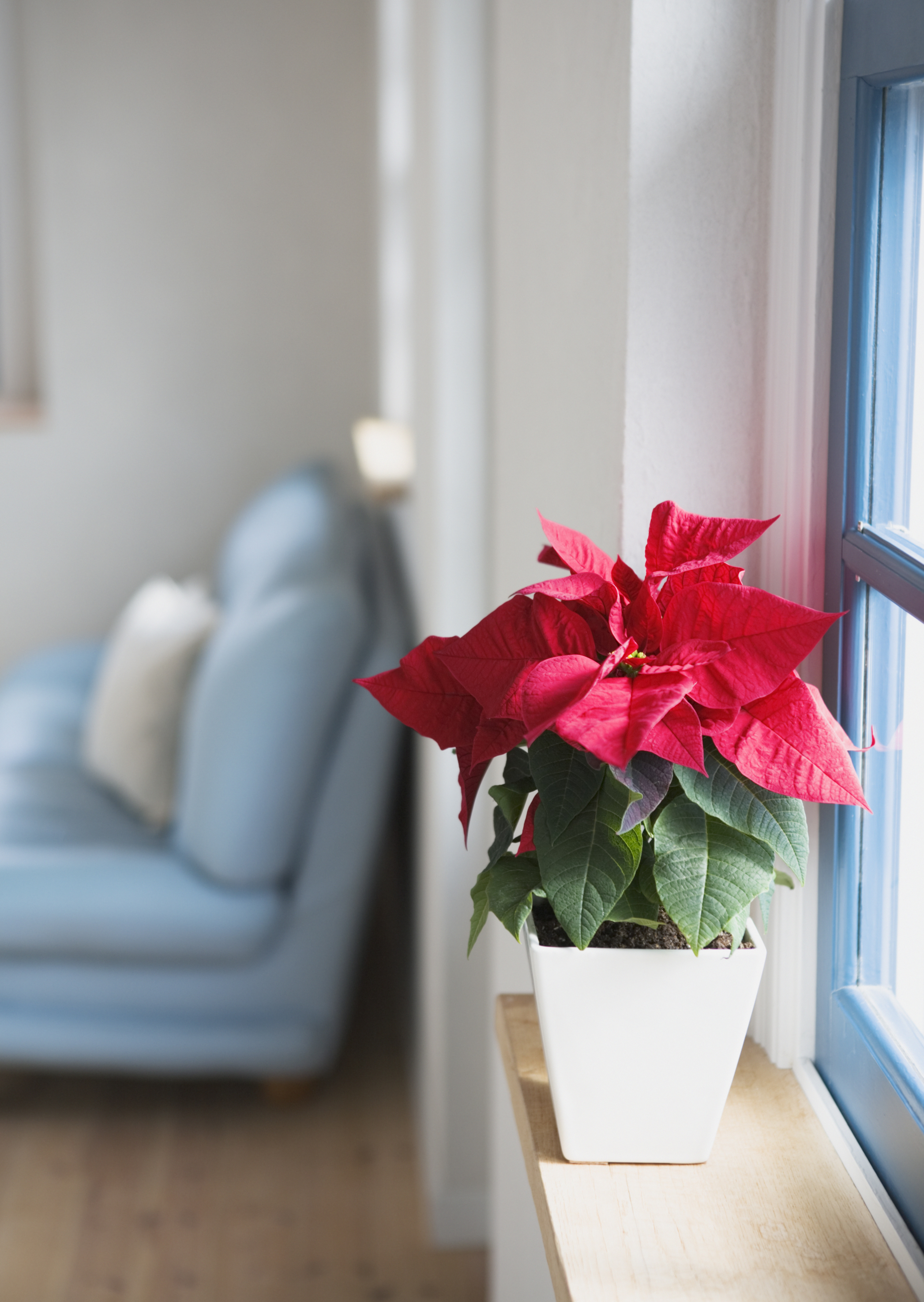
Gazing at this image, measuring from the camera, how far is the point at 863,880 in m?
0.77

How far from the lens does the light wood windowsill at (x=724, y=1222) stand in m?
0.64

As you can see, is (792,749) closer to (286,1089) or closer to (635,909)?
(635,909)

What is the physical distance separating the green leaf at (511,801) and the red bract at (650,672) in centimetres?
3

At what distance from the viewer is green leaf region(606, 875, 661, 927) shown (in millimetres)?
657

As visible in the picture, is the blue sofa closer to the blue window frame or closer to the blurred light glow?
the blurred light glow

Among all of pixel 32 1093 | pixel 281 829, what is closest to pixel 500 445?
pixel 281 829

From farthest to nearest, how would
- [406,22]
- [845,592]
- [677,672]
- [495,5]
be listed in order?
[406,22], [495,5], [845,592], [677,672]

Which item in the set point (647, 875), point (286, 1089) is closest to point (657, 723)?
point (647, 875)

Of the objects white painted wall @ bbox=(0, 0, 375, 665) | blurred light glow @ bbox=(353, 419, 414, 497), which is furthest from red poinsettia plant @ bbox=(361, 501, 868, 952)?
white painted wall @ bbox=(0, 0, 375, 665)

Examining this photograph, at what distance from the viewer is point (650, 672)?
0.59 metres

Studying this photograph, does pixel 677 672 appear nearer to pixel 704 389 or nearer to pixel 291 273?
pixel 704 389

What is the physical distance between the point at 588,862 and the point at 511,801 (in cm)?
10

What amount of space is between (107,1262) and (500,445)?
1348mm

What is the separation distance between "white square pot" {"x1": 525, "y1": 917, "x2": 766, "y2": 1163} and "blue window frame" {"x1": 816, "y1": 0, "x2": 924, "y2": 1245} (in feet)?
0.35
